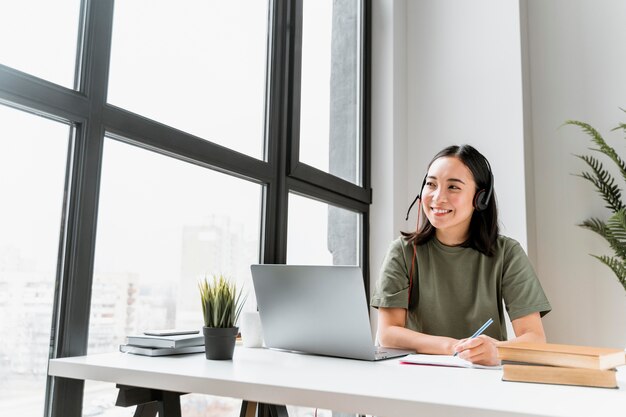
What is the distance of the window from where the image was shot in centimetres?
129

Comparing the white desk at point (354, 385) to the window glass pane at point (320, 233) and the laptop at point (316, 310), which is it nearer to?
the laptop at point (316, 310)

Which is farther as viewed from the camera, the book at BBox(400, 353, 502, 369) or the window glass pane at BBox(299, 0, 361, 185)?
the window glass pane at BBox(299, 0, 361, 185)

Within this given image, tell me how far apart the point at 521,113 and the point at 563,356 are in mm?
1958

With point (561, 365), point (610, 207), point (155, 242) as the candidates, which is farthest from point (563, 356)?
point (610, 207)

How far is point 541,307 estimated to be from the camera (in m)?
1.64

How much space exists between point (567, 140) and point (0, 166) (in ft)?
8.30

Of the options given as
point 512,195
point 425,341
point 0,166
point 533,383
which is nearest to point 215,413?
point 425,341

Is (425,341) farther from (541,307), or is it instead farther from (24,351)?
(24,351)

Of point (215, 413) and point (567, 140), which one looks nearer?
point (215, 413)

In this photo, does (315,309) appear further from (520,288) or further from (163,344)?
(520,288)

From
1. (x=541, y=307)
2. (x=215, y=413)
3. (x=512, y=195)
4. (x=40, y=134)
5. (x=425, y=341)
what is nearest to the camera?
(x=40, y=134)

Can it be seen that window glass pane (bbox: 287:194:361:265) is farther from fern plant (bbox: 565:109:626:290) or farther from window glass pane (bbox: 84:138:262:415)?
fern plant (bbox: 565:109:626:290)

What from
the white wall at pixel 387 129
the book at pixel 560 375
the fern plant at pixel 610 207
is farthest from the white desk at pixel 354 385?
the white wall at pixel 387 129

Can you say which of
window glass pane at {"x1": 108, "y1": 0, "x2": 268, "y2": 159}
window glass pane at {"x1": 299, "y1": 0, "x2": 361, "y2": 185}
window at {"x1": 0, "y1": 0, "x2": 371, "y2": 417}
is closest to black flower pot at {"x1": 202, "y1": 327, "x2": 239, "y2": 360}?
window at {"x1": 0, "y1": 0, "x2": 371, "y2": 417}
